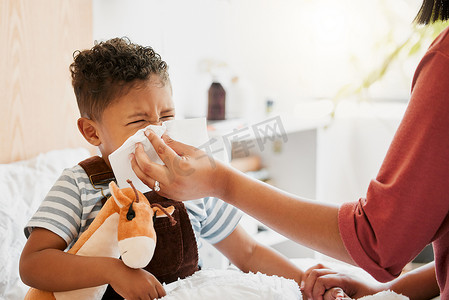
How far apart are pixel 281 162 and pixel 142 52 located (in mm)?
1360

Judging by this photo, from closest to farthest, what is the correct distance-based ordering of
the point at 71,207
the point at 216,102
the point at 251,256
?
the point at 71,207 < the point at 251,256 < the point at 216,102

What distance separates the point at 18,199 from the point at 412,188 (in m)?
0.87

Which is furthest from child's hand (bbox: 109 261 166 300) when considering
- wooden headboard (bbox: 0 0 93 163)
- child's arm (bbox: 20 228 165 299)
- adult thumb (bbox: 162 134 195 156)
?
wooden headboard (bbox: 0 0 93 163)

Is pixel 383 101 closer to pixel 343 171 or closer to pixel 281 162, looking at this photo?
pixel 343 171

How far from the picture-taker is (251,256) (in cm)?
115

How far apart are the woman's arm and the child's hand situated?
0.15 meters

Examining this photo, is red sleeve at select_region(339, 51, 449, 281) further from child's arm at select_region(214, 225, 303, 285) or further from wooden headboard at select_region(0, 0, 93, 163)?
wooden headboard at select_region(0, 0, 93, 163)

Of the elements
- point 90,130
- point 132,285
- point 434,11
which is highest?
point 434,11

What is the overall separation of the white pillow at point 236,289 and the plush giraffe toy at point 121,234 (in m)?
0.09

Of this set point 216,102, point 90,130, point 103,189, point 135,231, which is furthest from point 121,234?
point 216,102

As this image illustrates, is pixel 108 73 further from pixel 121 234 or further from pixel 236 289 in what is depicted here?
pixel 236 289

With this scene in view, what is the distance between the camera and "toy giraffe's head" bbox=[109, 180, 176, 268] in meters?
0.74

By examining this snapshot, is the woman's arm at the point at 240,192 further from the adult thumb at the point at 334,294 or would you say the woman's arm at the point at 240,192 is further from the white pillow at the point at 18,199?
the white pillow at the point at 18,199

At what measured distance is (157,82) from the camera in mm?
1008
